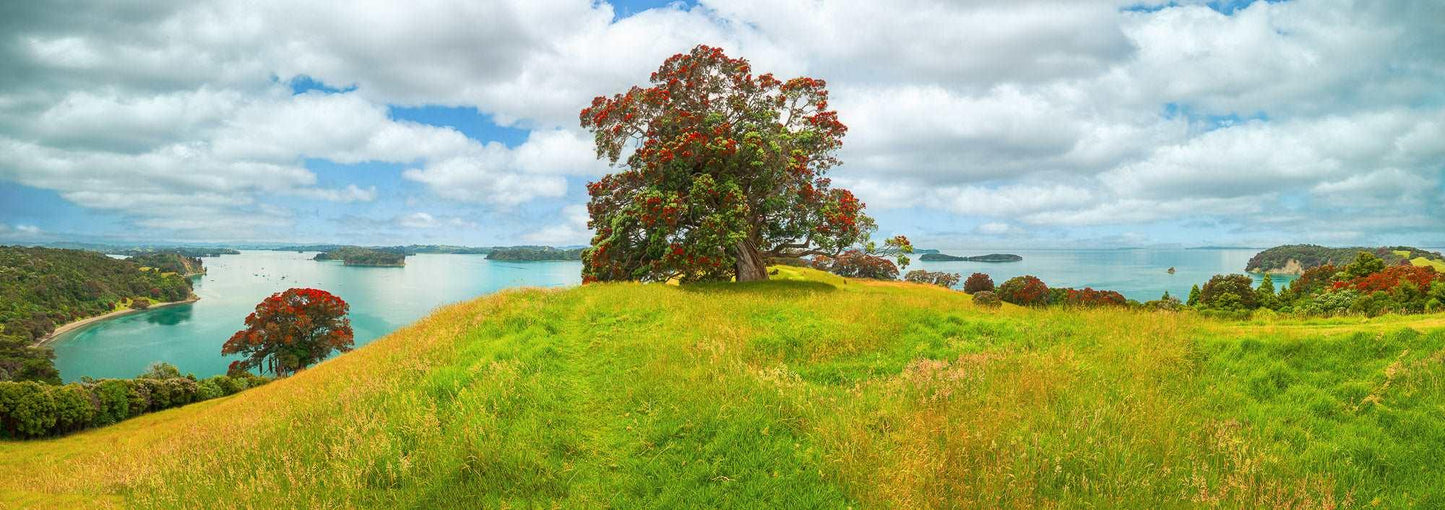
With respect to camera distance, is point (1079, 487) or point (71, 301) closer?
point (1079, 487)

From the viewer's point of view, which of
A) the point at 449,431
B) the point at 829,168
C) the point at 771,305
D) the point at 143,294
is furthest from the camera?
the point at 143,294

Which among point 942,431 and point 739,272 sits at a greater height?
point 739,272

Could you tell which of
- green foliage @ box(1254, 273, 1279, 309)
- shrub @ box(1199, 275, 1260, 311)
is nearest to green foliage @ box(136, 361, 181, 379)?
shrub @ box(1199, 275, 1260, 311)

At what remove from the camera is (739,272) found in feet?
63.0

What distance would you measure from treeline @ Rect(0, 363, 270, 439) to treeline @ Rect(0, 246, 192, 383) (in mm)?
67941

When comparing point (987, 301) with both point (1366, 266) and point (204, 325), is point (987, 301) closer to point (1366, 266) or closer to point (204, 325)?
point (1366, 266)

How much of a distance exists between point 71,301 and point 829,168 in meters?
170

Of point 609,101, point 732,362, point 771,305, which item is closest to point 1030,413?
point 732,362

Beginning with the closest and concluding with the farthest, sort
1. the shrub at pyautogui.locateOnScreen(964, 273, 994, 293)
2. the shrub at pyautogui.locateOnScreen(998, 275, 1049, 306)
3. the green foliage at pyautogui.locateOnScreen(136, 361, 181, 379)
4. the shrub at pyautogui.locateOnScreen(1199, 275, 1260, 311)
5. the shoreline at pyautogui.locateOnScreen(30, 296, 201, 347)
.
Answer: the shrub at pyautogui.locateOnScreen(998, 275, 1049, 306) < the shrub at pyautogui.locateOnScreen(1199, 275, 1260, 311) < the green foliage at pyautogui.locateOnScreen(136, 361, 181, 379) < the shrub at pyautogui.locateOnScreen(964, 273, 994, 293) < the shoreline at pyautogui.locateOnScreen(30, 296, 201, 347)

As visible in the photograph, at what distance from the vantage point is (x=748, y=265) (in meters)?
19.0

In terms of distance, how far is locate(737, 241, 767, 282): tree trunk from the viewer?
61.9ft

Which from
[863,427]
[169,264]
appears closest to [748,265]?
[863,427]

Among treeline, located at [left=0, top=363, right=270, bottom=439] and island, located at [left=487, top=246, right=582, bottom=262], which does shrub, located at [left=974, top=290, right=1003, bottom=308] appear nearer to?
A: treeline, located at [left=0, top=363, right=270, bottom=439]

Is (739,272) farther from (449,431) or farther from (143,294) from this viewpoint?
(143,294)
